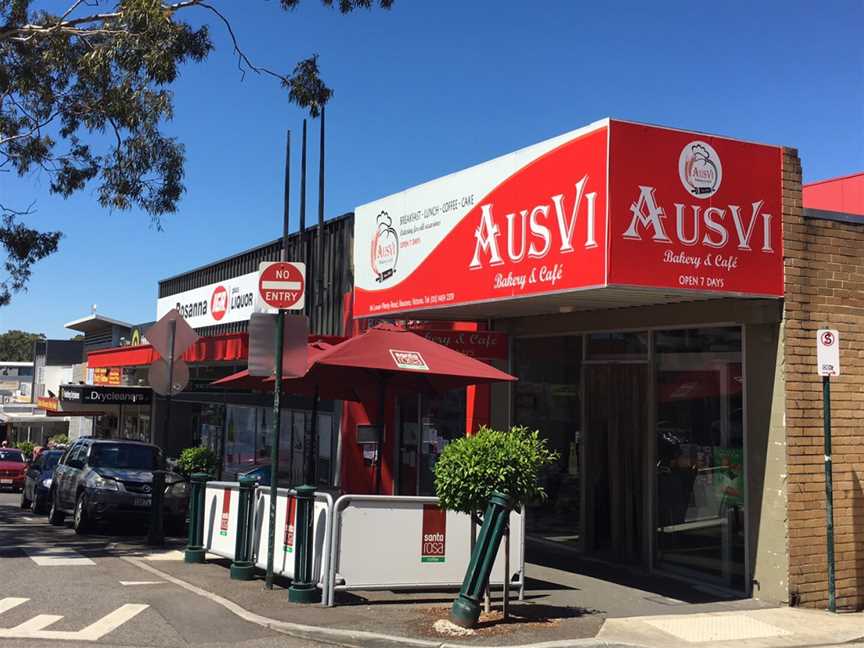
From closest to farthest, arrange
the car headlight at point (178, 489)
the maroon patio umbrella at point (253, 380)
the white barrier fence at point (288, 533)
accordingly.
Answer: the white barrier fence at point (288, 533) → the maroon patio umbrella at point (253, 380) → the car headlight at point (178, 489)

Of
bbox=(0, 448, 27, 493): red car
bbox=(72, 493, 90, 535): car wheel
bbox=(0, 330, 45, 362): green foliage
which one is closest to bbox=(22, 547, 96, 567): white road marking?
bbox=(72, 493, 90, 535): car wheel

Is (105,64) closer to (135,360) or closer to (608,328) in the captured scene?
(608,328)

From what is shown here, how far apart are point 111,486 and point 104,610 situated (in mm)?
7279

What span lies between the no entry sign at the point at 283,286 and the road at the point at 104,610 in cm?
302

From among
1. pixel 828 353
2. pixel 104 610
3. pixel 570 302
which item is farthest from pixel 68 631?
pixel 828 353

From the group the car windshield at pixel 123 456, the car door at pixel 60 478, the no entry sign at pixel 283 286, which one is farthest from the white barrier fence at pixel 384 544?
the car door at pixel 60 478

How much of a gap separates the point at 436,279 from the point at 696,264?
13.6 ft

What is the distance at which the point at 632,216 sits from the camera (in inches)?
338

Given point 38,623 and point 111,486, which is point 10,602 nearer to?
point 38,623

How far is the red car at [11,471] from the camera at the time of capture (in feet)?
105

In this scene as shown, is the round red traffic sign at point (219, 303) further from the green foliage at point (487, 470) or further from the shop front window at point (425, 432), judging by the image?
the green foliage at point (487, 470)

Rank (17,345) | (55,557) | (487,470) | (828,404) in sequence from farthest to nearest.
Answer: (17,345) → (55,557) → (828,404) → (487,470)

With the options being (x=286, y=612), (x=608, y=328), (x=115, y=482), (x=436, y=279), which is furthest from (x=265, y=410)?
(x=286, y=612)

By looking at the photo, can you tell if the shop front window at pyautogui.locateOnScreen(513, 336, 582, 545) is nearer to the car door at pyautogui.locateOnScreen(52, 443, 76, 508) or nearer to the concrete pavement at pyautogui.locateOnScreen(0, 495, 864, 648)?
the concrete pavement at pyautogui.locateOnScreen(0, 495, 864, 648)
